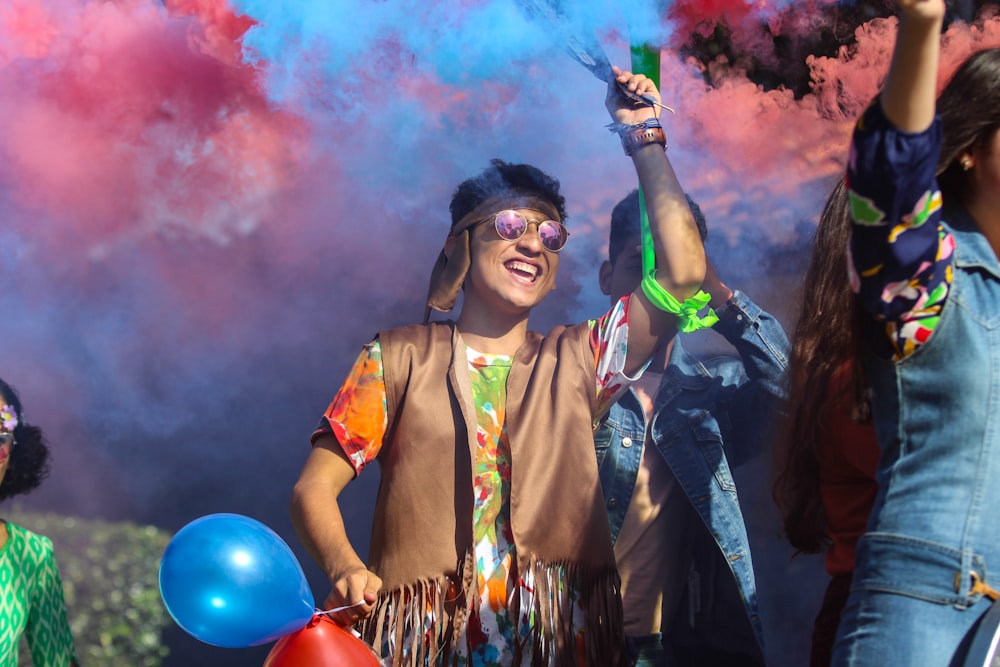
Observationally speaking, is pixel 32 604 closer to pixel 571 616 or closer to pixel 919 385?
pixel 571 616

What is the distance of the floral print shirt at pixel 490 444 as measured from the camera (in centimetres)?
221

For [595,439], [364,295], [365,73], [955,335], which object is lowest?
[955,335]

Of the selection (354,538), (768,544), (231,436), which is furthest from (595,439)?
(231,436)

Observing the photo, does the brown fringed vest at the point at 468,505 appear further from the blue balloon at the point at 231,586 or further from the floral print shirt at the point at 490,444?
the blue balloon at the point at 231,586

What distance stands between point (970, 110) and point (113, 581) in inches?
91.7

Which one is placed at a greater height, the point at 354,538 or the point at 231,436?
the point at 231,436

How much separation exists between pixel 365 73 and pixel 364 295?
1.95 feet

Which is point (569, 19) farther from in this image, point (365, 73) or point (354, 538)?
point (354, 538)

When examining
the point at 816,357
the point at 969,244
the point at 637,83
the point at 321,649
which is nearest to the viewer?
the point at 969,244

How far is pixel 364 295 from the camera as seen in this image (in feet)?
9.60

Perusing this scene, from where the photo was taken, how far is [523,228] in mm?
2549

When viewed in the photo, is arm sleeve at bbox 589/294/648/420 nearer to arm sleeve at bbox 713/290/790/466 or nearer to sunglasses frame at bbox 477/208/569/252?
sunglasses frame at bbox 477/208/569/252

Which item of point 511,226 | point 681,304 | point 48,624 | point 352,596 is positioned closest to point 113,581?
point 48,624

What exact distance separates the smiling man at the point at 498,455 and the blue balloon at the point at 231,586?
12 centimetres
